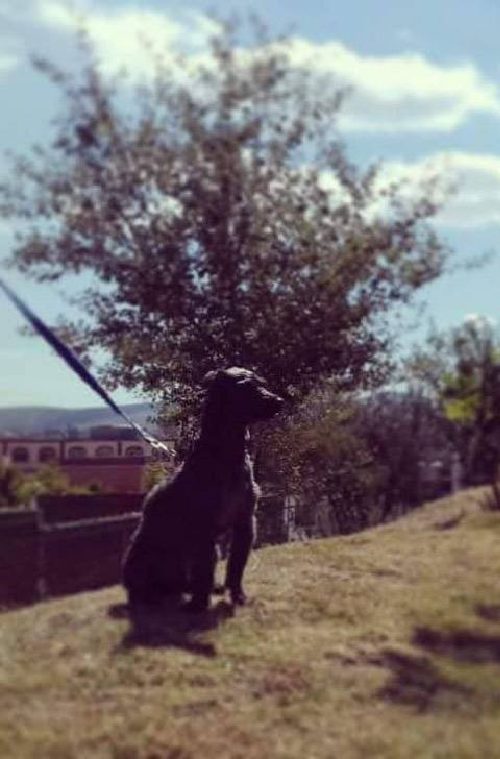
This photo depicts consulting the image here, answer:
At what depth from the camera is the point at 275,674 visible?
6227 mm

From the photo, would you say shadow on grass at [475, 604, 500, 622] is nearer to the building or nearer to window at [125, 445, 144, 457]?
the building

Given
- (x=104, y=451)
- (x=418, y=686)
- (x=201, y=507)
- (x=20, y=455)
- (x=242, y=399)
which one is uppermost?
(x=242, y=399)

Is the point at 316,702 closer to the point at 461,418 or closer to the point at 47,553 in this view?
the point at 47,553

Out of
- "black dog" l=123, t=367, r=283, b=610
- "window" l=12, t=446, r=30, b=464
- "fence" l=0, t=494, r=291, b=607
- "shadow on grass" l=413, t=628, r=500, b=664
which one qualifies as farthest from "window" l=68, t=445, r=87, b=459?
"shadow on grass" l=413, t=628, r=500, b=664

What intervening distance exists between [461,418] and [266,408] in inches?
127

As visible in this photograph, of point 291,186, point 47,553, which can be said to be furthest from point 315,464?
point 47,553

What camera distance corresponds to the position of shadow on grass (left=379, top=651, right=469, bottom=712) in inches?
219

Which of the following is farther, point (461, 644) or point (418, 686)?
point (461, 644)

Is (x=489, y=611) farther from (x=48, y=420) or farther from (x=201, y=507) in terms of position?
(x=48, y=420)

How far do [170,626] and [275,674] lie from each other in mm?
1401

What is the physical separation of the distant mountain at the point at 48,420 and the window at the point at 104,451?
0.47m

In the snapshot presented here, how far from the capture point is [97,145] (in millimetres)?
10109

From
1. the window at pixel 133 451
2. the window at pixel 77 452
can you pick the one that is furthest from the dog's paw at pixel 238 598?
the window at pixel 133 451

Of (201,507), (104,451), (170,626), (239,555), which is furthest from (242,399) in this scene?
(104,451)
